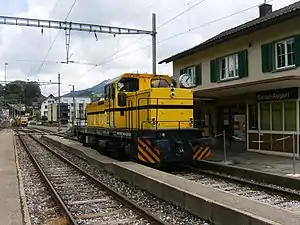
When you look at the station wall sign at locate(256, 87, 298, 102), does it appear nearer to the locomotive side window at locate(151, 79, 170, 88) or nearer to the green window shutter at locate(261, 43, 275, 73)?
the green window shutter at locate(261, 43, 275, 73)

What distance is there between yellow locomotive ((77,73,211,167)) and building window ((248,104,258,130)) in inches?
192

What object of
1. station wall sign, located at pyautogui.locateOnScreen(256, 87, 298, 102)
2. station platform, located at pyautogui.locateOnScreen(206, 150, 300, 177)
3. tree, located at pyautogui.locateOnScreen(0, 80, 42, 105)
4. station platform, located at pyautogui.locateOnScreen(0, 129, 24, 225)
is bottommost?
station platform, located at pyautogui.locateOnScreen(0, 129, 24, 225)

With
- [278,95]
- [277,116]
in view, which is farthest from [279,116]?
[278,95]

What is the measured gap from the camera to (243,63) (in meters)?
18.6

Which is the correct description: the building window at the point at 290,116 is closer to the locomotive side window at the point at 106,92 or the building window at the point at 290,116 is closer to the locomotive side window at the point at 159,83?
the locomotive side window at the point at 159,83

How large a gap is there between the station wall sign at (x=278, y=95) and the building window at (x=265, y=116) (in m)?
0.32

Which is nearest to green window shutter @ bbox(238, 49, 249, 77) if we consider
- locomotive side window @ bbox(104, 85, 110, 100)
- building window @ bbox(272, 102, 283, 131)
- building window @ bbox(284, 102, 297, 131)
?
building window @ bbox(272, 102, 283, 131)

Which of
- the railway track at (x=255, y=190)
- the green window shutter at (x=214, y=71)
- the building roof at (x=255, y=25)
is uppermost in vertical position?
the building roof at (x=255, y=25)

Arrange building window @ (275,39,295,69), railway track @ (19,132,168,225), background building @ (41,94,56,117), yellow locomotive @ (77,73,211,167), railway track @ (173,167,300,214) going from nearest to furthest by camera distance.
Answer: railway track @ (19,132,168,225), railway track @ (173,167,300,214), yellow locomotive @ (77,73,211,167), building window @ (275,39,295,69), background building @ (41,94,56,117)

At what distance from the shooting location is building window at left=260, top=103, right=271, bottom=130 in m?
17.0

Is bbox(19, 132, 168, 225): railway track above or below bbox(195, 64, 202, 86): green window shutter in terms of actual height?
below

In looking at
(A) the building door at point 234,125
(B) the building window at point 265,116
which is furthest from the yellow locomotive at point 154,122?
(A) the building door at point 234,125

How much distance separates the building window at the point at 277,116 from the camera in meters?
16.2

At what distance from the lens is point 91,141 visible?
2092 cm
